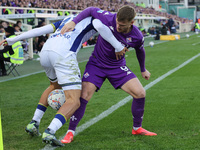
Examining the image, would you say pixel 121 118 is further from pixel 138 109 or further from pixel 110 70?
pixel 110 70

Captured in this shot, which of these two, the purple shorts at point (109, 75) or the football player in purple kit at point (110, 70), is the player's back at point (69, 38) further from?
the purple shorts at point (109, 75)

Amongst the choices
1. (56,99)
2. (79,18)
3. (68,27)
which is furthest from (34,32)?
(56,99)

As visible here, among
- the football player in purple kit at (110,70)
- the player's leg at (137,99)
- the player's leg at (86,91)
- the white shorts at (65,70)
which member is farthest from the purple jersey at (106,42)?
the white shorts at (65,70)

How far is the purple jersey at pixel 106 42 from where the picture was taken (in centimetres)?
464

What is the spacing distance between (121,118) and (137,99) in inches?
48.7

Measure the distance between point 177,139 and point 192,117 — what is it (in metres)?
1.28

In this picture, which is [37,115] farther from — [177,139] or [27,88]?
[27,88]

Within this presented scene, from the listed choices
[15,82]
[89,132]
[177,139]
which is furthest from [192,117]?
[15,82]

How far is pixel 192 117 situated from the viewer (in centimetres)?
590

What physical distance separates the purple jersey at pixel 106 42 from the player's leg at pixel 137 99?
28cm

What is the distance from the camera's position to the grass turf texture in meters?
4.63

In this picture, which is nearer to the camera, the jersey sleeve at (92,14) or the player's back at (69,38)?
the player's back at (69,38)

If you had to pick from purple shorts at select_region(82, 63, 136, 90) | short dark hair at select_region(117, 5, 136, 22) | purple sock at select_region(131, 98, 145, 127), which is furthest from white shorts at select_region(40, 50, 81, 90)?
purple sock at select_region(131, 98, 145, 127)

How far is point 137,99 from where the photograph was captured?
15.9 ft
